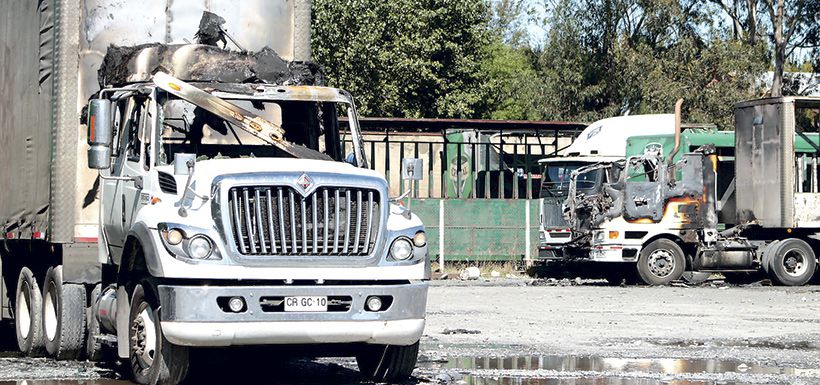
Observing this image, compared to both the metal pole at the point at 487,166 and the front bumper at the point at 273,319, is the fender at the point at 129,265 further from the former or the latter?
the metal pole at the point at 487,166

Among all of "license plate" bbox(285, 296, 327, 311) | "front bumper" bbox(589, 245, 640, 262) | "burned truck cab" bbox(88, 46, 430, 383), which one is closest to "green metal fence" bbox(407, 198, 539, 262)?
"front bumper" bbox(589, 245, 640, 262)

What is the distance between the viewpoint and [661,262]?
2977 cm

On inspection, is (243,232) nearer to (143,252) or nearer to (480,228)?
(143,252)

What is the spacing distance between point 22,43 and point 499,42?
5815cm

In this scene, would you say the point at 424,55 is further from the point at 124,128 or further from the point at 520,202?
the point at 124,128

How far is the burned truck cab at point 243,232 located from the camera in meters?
10.5

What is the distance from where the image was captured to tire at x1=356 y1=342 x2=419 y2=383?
38.4ft

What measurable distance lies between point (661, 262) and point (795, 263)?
298 cm

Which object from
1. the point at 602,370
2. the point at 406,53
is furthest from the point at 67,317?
the point at 406,53

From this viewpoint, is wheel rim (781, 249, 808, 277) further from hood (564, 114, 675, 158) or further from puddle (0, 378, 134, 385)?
puddle (0, 378, 134, 385)

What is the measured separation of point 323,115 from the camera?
41.5 ft

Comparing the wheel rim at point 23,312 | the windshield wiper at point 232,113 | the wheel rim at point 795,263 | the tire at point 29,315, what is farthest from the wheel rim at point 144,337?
the wheel rim at point 795,263

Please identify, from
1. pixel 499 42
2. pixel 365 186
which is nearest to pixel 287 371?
pixel 365 186

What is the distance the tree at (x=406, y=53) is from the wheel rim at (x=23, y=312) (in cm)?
3189
